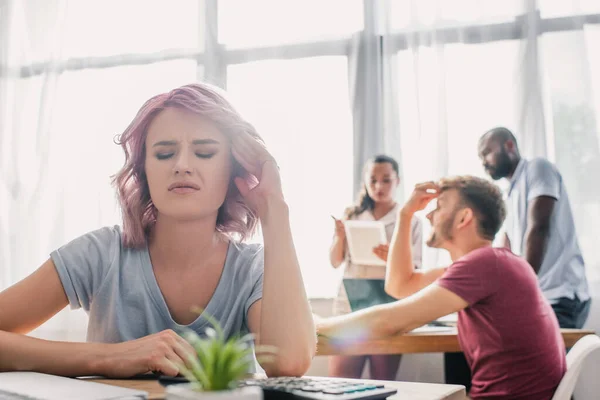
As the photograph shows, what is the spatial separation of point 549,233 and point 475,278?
1.47 meters

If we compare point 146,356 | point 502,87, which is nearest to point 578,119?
point 502,87

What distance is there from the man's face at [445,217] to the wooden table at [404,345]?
329 mm

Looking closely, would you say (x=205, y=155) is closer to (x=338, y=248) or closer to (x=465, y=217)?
(x=465, y=217)

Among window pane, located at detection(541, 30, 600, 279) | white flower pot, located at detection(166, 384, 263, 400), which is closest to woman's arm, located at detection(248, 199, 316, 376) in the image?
white flower pot, located at detection(166, 384, 263, 400)

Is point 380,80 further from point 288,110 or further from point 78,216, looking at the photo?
point 78,216

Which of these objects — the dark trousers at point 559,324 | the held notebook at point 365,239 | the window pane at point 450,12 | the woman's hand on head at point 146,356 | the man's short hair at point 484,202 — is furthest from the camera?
the window pane at point 450,12

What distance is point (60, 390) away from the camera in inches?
29.0

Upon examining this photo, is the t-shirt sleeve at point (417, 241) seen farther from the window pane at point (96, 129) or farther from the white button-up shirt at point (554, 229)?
the window pane at point (96, 129)

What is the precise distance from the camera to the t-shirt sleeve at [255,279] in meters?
1.20

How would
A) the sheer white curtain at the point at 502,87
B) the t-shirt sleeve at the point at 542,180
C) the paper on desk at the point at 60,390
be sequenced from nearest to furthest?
1. the paper on desk at the point at 60,390
2. the t-shirt sleeve at the point at 542,180
3. the sheer white curtain at the point at 502,87

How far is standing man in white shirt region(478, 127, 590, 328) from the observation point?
9.70ft

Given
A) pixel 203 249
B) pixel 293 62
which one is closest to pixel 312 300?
pixel 293 62

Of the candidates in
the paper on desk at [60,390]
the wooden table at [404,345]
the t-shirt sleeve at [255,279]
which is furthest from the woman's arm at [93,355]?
the wooden table at [404,345]

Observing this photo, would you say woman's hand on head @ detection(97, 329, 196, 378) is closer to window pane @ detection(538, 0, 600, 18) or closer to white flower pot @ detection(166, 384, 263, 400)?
white flower pot @ detection(166, 384, 263, 400)
